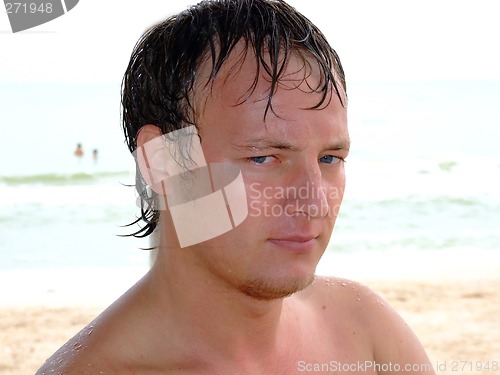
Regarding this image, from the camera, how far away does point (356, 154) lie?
1791cm

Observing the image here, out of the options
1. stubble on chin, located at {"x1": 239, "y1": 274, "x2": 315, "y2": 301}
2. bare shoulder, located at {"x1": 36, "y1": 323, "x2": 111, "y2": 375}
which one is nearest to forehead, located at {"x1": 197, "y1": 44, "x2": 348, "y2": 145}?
stubble on chin, located at {"x1": 239, "y1": 274, "x2": 315, "y2": 301}

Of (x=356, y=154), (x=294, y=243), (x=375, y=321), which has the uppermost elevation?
(x=294, y=243)

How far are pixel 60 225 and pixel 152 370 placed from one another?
363 inches

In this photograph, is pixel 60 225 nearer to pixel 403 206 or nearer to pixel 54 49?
pixel 403 206

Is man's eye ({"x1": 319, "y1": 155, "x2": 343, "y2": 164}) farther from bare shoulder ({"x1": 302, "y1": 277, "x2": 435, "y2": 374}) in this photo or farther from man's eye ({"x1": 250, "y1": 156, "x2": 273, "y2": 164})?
bare shoulder ({"x1": 302, "y1": 277, "x2": 435, "y2": 374})

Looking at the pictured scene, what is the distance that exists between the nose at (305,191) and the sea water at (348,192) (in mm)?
828

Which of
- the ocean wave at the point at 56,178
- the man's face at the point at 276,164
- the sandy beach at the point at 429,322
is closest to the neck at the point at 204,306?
the man's face at the point at 276,164

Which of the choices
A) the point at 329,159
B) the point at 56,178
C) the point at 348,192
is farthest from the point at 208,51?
the point at 56,178

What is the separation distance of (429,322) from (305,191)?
4.95 metres

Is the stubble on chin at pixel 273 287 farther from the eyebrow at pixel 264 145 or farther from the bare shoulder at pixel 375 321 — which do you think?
the bare shoulder at pixel 375 321

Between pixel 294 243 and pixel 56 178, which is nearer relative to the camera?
pixel 294 243

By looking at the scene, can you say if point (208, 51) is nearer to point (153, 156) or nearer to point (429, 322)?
point (153, 156)

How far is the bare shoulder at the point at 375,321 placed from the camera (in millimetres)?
1720

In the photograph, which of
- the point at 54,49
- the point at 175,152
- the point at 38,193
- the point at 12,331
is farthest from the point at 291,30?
the point at 54,49
